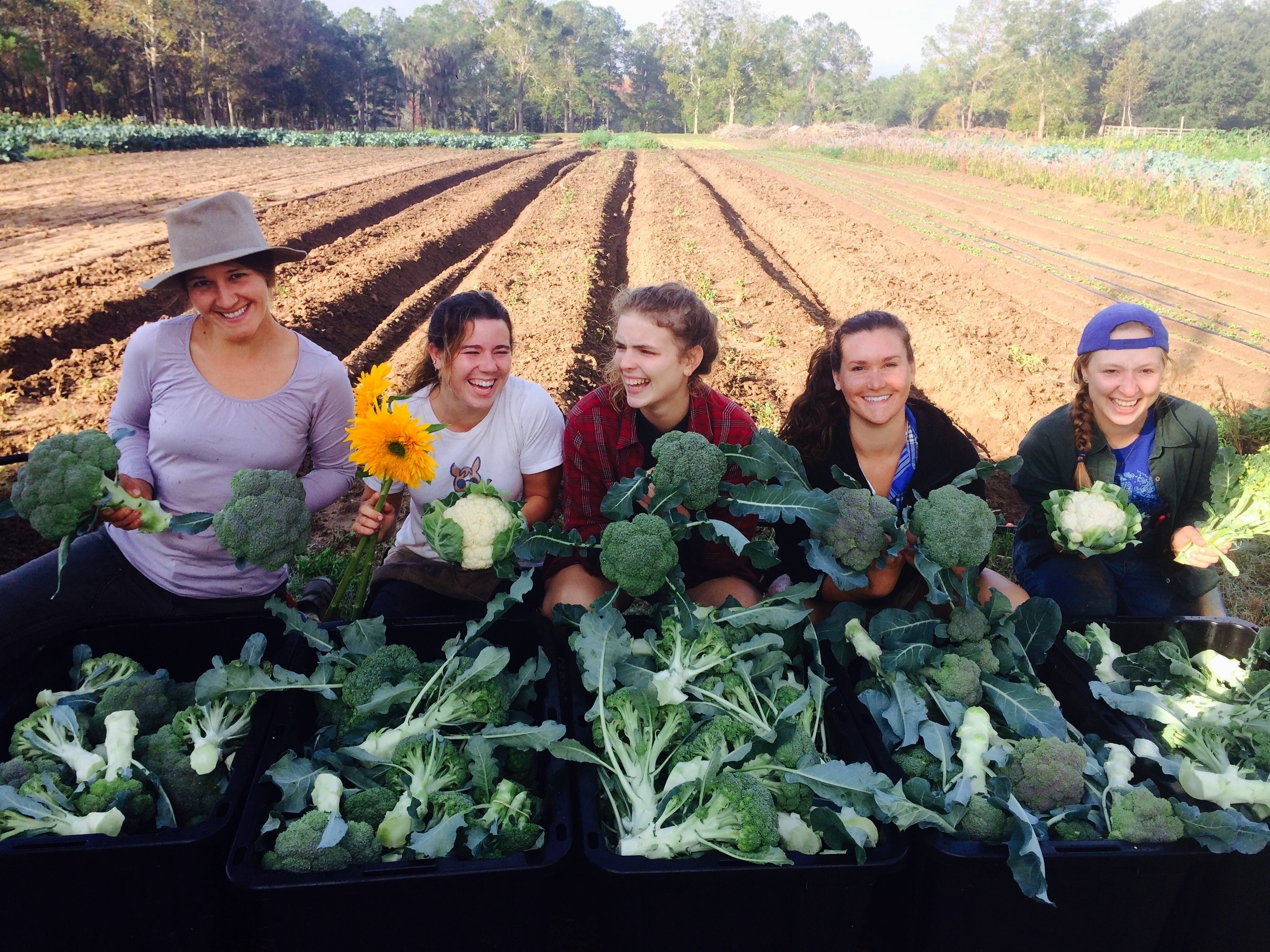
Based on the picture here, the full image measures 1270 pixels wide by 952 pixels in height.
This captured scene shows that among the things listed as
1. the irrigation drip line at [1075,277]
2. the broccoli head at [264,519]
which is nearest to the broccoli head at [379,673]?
the broccoli head at [264,519]

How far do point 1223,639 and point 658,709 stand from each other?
217cm

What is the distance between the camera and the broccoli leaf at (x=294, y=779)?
196 cm

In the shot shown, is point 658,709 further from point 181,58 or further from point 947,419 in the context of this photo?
point 181,58

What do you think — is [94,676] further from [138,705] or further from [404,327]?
[404,327]

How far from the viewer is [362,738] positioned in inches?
87.9

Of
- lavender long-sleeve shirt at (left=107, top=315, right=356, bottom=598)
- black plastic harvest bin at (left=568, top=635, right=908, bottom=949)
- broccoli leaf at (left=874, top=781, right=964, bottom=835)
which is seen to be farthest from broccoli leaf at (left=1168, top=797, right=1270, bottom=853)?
lavender long-sleeve shirt at (left=107, top=315, right=356, bottom=598)

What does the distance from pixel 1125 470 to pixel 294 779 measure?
339 centimetres

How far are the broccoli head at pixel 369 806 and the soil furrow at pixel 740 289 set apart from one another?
9.11 feet

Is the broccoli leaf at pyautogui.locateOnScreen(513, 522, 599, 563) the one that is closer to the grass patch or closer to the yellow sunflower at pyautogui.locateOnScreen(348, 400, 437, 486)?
the yellow sunflower at pyautogui.locateOnScreen(348, 400, 437, 486)

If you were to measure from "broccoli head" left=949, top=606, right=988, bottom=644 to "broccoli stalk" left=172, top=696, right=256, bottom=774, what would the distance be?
2234 mm

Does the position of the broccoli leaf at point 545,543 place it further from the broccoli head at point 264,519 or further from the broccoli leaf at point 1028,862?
the broccoli leaf at point 1028,862

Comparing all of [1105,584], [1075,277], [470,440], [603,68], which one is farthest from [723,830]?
[603,68]

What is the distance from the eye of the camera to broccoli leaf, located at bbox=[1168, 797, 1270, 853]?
6.11ft

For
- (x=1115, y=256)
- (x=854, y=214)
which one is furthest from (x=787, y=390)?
(x=854, y=214)
